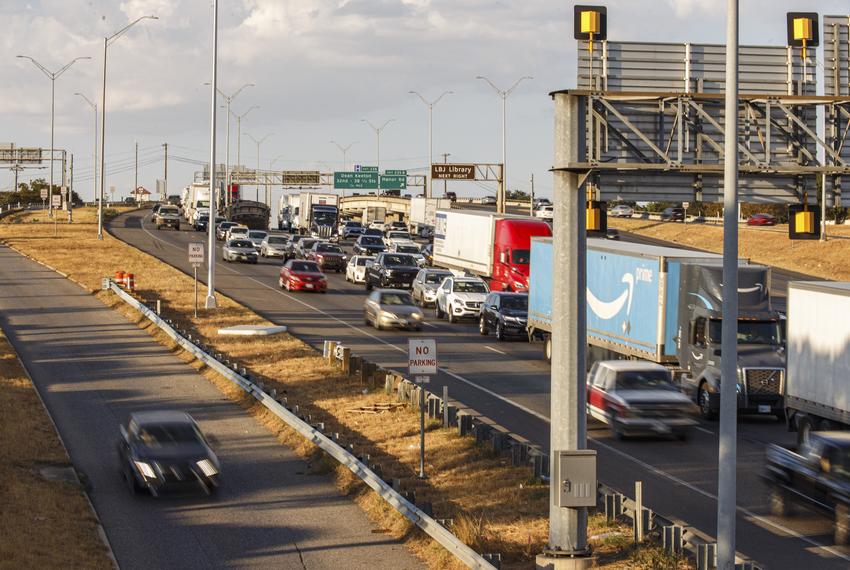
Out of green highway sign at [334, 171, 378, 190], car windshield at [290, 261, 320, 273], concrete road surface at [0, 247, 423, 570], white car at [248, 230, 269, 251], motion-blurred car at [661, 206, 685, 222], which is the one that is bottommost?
concrete road surface at [0, 247, 423, 570]

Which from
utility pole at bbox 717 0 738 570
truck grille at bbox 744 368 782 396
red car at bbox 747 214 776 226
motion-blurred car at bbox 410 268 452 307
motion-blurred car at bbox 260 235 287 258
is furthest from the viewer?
red car at bbox 747 214 776 226

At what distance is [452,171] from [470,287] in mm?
48687

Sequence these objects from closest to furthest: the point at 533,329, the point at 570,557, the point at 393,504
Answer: the point at 570,557 → the point at 393,504 → the point at 533,329

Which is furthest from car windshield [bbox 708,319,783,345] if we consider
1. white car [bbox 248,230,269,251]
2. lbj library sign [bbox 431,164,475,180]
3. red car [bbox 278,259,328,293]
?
lbj library sign [bbox 431,164,475,180]

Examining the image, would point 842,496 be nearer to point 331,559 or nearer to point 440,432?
point 331,559

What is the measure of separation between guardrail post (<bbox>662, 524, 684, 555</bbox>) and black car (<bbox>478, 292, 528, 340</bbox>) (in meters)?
25.7

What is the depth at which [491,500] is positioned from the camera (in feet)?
70.6

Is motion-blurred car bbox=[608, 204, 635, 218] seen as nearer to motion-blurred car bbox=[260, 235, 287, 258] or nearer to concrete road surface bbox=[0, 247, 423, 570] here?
motion-blurred car bbox=[260, 235, 287, 258]

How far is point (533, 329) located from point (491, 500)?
20.1m

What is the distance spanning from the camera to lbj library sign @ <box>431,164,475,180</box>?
96.8 meters

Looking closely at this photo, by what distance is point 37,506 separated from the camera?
20594 millimetres

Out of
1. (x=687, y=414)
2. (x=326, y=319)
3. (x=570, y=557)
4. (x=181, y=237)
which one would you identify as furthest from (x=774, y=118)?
(x=181, y=237)

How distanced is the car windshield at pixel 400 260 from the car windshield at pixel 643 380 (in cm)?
3240

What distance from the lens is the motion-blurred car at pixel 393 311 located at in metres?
45.8
